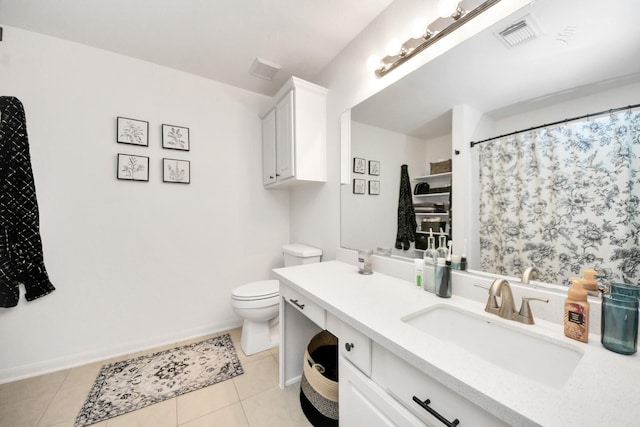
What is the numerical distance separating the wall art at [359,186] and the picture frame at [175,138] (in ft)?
5.07

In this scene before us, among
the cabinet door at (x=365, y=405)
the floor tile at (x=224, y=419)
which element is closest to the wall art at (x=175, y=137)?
the floor tile at (x=224, y=419)

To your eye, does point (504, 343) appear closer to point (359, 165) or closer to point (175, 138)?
point (359, 165)

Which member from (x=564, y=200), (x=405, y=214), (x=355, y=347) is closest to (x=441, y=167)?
(x=405, y=214)

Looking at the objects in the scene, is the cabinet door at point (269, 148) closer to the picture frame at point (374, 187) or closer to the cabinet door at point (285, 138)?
the cabinet door at point (285, 138)

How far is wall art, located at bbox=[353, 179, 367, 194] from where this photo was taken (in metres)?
1.70

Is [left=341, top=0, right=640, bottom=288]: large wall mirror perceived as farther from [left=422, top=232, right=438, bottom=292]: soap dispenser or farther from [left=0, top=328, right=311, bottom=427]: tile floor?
[left=0, top=328, right=311, bottom=427]: tile floor

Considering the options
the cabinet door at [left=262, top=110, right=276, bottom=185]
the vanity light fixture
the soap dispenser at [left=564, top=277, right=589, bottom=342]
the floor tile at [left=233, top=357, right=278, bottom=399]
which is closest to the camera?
the soap dispenser at [left=564, top=277, right=589, bottom=342]

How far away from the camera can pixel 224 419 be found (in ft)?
4.30

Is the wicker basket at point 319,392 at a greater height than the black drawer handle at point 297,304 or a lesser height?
lesser

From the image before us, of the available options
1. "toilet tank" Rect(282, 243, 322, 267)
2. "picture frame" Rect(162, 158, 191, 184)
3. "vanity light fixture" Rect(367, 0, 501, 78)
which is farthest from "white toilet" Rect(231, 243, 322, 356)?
"vanity light fixture" Rect(367, 0, 501, 78)

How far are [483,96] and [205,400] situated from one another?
219cm

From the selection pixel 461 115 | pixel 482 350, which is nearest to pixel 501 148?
pixel 461 115

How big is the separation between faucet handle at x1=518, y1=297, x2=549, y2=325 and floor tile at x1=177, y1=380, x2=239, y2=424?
155cm

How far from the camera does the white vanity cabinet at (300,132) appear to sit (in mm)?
1921
